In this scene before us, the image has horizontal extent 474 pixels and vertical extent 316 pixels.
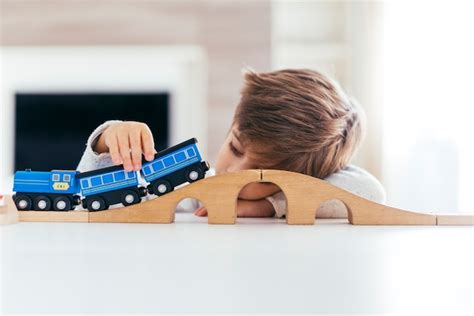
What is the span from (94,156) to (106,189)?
0.21 metres

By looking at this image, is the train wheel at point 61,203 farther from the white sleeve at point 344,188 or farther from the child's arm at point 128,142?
the white sleeve at point 344,188

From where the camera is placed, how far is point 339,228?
27.9 inches

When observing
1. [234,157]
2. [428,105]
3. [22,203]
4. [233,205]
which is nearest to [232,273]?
[233,205]

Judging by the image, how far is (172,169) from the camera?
29.4 inches

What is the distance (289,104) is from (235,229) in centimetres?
41

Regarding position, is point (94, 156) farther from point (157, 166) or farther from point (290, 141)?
point (290, 141)

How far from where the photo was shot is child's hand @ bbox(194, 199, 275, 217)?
95 cm

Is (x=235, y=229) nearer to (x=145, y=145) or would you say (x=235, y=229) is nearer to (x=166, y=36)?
(x=145, y=145)

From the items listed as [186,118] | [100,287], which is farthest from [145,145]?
[186,118]

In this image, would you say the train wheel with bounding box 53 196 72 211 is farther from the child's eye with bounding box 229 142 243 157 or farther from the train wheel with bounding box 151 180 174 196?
the child's eye with bounding box 229 142 243 157

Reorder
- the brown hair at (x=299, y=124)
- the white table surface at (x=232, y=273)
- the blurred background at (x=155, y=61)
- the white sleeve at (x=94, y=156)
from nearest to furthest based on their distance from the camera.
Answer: the white table surface at (x=232, y=273) < the white sleeve at (x=94, y=156) < the brown hair at (x=299, y=124) < the blurred background at (x=155, y=61)

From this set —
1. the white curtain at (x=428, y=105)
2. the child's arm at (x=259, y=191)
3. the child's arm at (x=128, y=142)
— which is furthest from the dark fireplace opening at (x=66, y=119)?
the child's arm at (x=128, y=142)

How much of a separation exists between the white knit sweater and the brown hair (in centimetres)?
4

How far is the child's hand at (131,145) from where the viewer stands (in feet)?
2.46
